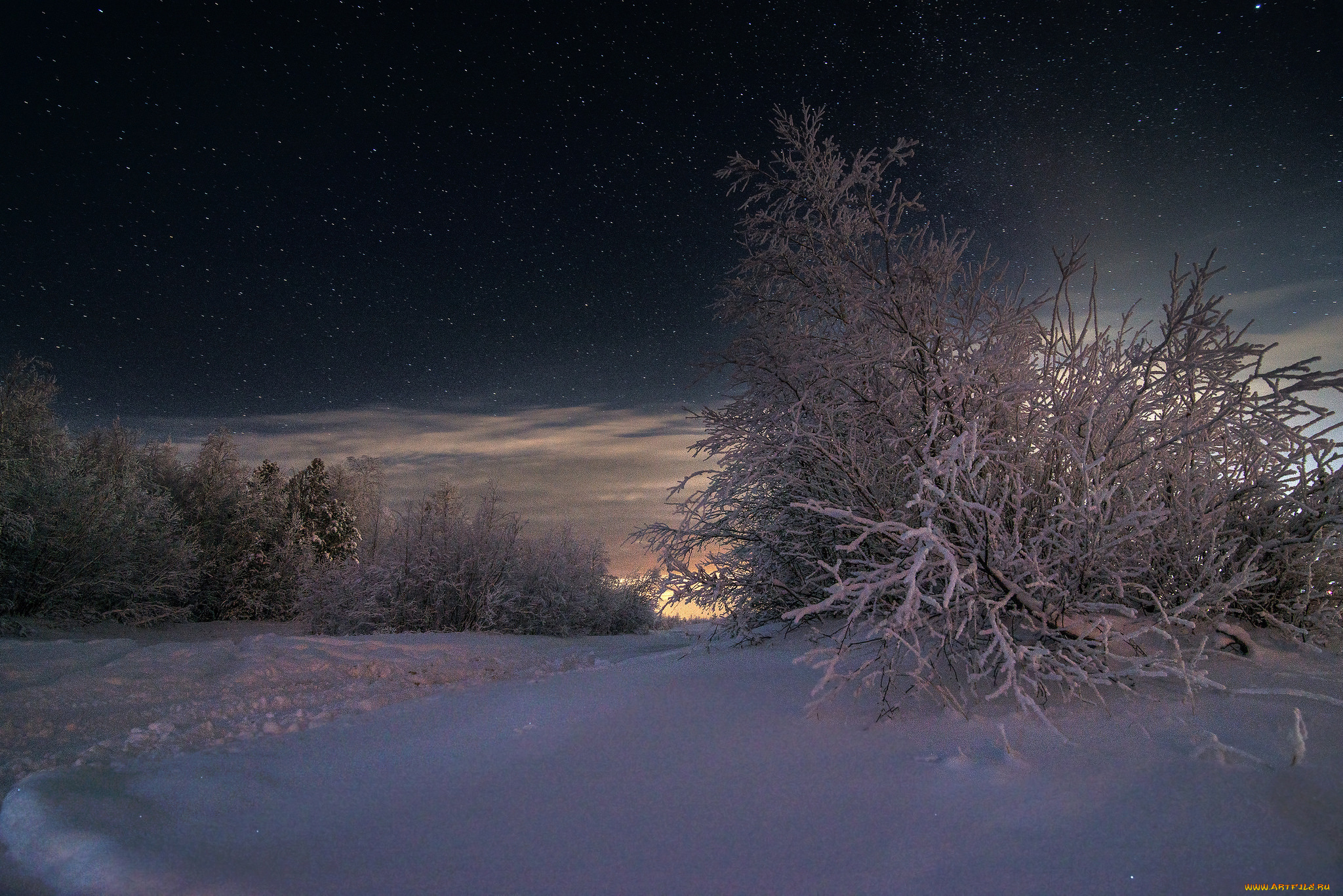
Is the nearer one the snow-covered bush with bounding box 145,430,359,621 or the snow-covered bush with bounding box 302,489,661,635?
the snow-covered bush with bounding box 302,489,661,635

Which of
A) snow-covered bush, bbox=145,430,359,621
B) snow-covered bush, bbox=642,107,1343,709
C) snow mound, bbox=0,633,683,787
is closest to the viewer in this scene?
snow-covered bush, bbox=642,107,1343,709

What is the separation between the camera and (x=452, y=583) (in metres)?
12.5

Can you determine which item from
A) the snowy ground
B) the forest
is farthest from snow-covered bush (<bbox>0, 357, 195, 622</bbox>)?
the snowy ground

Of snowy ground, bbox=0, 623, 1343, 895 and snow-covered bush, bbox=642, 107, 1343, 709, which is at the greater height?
snow-covered bush, bbox=642, 107, 1343, 709

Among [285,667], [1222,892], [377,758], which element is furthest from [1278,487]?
[285,667]

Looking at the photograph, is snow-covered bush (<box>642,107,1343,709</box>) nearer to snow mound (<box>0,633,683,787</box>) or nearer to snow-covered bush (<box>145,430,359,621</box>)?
snow mound (<box>0,633,683,787</box>)

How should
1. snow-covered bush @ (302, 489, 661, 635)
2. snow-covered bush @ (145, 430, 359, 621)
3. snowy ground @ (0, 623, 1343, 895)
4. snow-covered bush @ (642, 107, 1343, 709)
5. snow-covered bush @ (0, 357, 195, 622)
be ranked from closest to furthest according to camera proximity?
snowy ground @ (0, 623, 1343, 895) → snow-covered bush @ (642, 107, 1343, 709) → snow-covered bush @ (0, 357, 195, 622) → snow-covered bush @ (302, 489, 661, 635) → snow-covered bush @ (145, 430, 359, 621)

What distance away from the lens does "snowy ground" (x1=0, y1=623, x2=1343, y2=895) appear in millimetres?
1702

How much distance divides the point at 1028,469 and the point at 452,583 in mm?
11347

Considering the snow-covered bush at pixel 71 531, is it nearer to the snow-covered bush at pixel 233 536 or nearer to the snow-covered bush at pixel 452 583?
the snow-covered bush at pixel 233 536

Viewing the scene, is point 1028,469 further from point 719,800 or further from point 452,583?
point 452,583

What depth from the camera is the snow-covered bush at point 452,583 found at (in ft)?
41.1

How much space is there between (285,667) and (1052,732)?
267 inches

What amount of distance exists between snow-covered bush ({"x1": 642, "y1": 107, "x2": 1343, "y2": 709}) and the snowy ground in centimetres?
28
